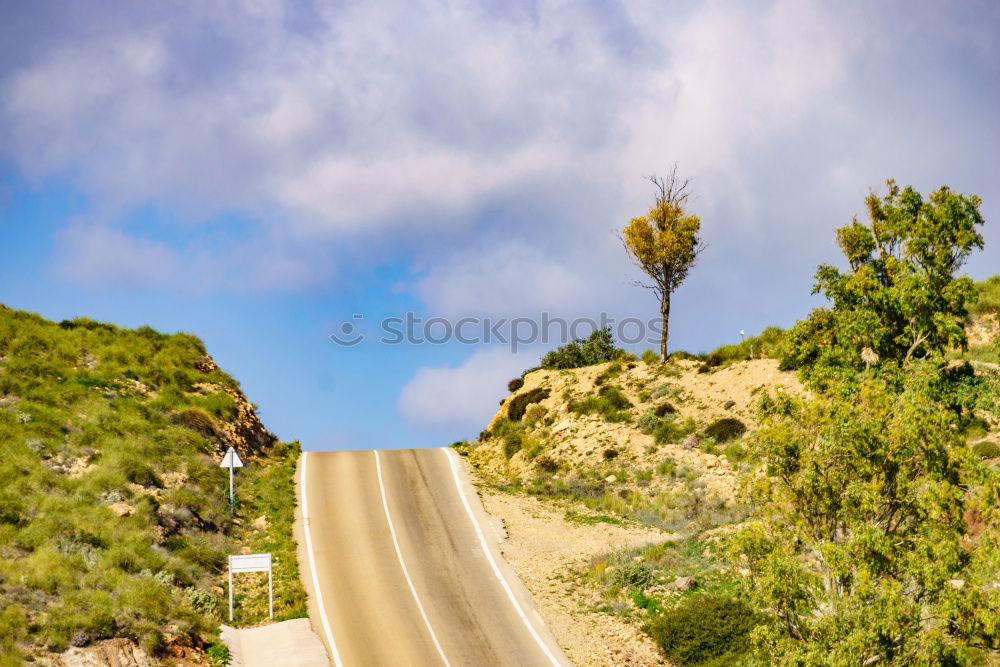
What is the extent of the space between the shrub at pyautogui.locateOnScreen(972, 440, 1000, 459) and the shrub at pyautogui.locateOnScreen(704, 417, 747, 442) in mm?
12103

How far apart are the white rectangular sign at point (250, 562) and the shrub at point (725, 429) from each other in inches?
1016

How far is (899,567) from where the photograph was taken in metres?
15.1

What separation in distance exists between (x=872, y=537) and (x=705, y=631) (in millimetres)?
8970

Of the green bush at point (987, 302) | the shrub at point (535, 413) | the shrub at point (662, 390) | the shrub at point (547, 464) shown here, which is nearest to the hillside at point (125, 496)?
the shrub at point (547, 464)

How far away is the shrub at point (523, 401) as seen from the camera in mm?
53150

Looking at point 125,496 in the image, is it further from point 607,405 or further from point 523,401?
point 523,401

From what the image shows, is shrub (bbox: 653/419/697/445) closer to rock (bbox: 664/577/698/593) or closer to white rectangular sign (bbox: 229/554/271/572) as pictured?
rock (bbox: 664/577/698/593)


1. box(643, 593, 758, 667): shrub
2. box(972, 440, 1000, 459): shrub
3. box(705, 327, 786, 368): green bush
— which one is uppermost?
box(705, 327, 786, 368): green bush

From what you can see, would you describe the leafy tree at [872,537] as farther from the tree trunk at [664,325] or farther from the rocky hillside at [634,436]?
the tree trunk at [664,325]

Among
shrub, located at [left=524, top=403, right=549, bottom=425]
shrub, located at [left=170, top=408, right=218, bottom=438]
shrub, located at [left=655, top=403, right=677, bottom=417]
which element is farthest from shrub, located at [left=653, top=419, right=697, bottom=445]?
shrub, located at [left=170, top=408, right=218, bottom=438]

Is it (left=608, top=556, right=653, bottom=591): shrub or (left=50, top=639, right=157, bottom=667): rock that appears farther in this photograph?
(left=608, top=556, right=653, bottom=591): shrub

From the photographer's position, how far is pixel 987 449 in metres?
31.7

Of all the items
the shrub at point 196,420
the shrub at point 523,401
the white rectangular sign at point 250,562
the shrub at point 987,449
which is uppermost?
the shrub at point 523,401

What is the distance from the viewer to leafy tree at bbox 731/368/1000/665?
14133 millimetres
